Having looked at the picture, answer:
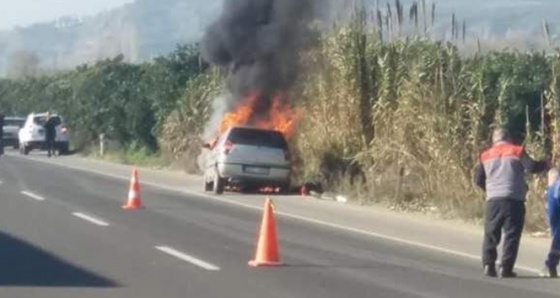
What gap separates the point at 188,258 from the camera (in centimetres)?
2003

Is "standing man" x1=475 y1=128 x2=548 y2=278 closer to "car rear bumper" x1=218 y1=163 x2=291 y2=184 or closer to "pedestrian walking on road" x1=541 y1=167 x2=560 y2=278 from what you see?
"pedestrian walking on road" x1=541 y1=167 x2=560 y2=278

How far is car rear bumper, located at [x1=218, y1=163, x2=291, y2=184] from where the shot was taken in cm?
3659

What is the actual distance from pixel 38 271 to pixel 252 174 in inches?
739

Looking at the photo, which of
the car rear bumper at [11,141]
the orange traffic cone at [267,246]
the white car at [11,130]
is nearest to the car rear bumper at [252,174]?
the orange traffic cone at [267,246]

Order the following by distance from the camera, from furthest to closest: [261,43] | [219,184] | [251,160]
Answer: [261,43], [219,184], [251,160]

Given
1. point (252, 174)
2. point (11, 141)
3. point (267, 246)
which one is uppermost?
point (11, 141)

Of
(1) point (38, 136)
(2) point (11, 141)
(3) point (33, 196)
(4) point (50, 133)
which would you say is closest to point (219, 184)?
(3) point (33, 196)

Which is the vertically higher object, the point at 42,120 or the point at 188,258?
the point at 42,120

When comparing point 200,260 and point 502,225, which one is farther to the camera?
point 200,260

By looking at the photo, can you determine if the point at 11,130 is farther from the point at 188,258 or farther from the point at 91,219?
the point at 188,258

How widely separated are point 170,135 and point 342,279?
31.3 metres

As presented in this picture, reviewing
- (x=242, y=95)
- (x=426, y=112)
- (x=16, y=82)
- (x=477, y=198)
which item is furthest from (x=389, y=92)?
(x=16, y=82)

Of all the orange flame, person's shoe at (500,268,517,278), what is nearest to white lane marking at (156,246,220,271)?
person's shoe at (500,268,517,278)

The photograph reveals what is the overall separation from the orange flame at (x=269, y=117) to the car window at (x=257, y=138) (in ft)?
4.73
